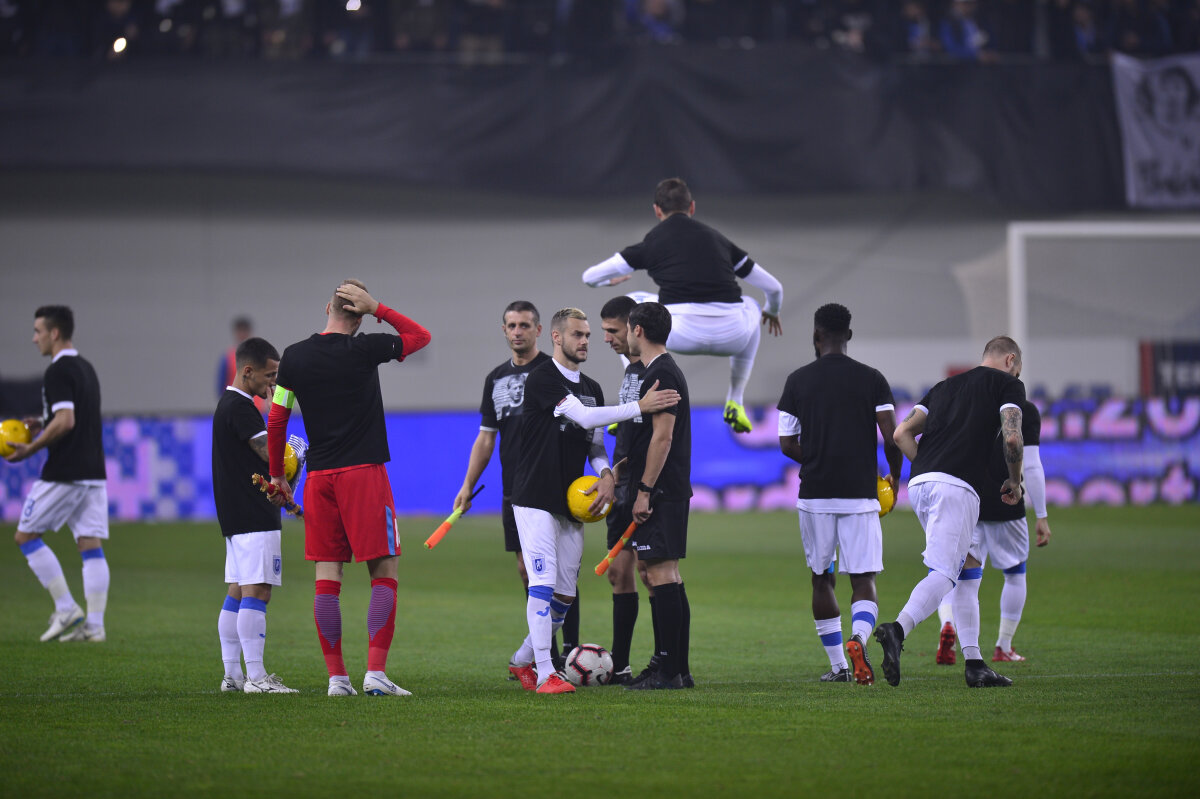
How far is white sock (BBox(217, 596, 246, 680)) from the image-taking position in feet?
24.8

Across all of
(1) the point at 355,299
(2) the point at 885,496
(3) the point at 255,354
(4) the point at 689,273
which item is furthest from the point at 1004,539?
(3) the point at 255,354

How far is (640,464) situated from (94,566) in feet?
15.6

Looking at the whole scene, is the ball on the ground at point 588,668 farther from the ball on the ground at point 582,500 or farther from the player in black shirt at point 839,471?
Result: the player in black shirt at point 839,471

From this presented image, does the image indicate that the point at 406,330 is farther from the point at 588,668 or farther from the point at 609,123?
the point at 609,123

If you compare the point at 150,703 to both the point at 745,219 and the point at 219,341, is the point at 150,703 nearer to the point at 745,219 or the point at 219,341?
the point at 219,341

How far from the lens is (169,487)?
19.4m

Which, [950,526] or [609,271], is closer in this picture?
[950,526]

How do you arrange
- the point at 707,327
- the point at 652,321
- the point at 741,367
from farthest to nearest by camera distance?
the point at 741,367
the point at 707,327
the point at 652,321

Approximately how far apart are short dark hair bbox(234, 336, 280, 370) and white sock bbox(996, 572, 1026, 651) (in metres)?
4.59

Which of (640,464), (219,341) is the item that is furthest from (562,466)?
(219,341)

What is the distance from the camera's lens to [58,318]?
9867 mm

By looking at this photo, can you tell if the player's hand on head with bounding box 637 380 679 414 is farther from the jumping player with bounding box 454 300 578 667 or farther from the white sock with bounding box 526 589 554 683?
the white sock with bounding box 526 589 554 683

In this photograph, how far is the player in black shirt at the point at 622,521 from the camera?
753 cm

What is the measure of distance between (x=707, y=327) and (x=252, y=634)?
11.0 feet
